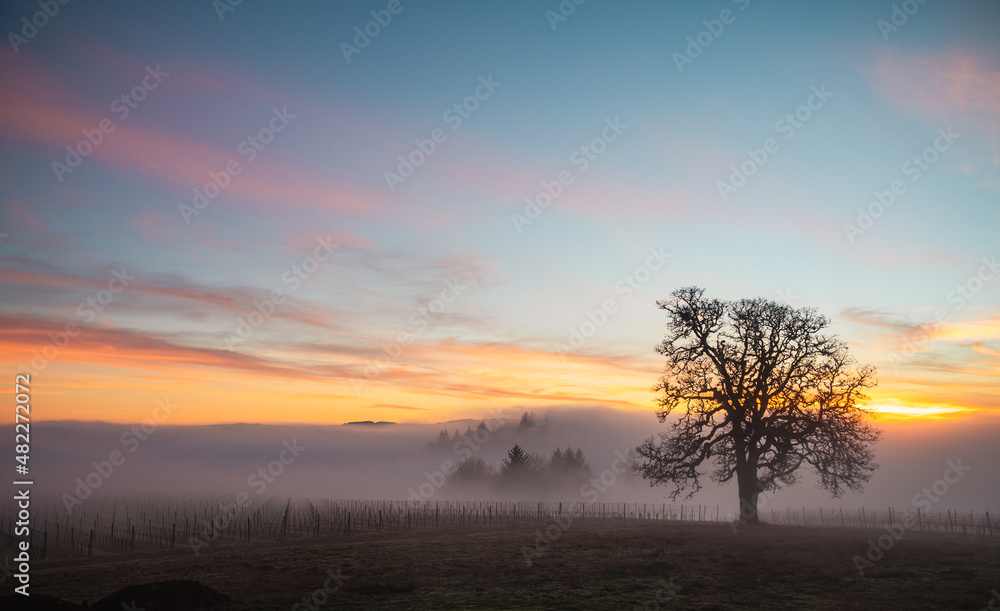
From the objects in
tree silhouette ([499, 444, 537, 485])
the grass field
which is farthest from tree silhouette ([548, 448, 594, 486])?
the grass field

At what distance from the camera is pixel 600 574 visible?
88.6 feet

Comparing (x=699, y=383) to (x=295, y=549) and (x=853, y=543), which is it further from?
(x=295, y=549)

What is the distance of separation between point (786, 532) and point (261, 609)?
31875 mm

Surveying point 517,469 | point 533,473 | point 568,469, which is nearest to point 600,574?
point 517,469

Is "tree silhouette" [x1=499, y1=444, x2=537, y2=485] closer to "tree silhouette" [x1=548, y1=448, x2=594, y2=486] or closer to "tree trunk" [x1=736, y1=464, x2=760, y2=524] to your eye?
"tree silhouette" [x1=548, y1=448, x2=594, y2=486]

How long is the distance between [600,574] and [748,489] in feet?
65.2

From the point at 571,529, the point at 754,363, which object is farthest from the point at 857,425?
the point at 571,529

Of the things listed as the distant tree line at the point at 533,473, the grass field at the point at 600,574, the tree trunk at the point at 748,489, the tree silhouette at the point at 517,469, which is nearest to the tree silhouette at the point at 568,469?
the distant tree line at the point at 533,473

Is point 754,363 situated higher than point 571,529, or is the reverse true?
point 754,363

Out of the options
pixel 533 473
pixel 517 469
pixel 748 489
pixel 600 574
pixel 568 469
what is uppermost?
pixel 748 489

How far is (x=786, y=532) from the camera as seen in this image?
38.3 metres

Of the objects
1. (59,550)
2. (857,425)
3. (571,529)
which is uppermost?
(857,425)

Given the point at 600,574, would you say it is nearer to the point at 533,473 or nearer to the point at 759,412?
the point at 759,412

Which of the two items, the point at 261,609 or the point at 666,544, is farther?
the point at 666,544
